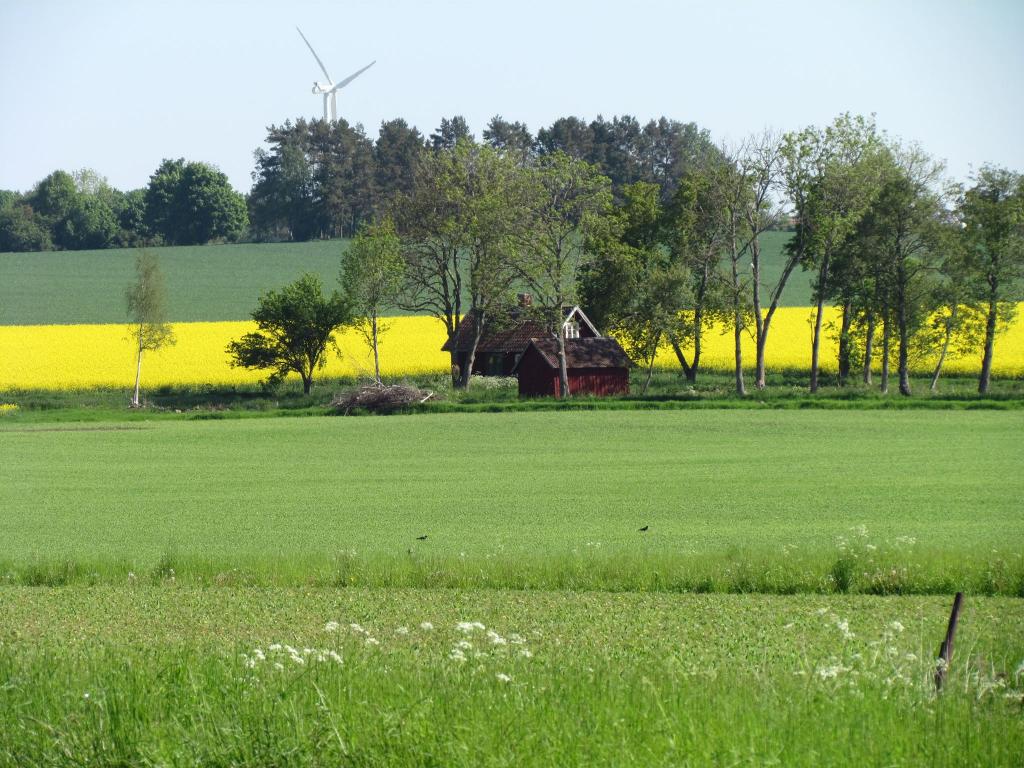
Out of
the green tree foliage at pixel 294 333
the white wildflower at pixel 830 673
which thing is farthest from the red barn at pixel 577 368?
the white wildflower at pixel 830 673

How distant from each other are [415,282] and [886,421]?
3830 cm

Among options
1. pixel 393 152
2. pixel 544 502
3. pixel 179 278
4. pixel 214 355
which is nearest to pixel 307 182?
pixel 393 152

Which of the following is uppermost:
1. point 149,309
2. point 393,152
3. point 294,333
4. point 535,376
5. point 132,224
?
point 393,152

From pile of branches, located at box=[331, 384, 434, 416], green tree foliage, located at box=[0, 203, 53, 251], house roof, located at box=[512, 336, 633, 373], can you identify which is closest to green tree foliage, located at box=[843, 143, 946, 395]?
house roof, located at box=[512, 336, 633, 373]

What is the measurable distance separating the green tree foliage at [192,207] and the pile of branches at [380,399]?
9418cm

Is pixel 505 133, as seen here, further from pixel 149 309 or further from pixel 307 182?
pixel 149 309

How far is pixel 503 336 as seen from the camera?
3130 inches

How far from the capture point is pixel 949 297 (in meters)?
63.0

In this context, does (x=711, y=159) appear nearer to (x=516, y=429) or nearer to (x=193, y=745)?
(x=516, y=429)

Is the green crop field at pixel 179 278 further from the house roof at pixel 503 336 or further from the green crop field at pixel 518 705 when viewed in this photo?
the green crop field at pixel 518 705

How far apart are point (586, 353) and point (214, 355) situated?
1041 inches

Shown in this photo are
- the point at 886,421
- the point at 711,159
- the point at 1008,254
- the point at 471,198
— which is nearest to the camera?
the point at 886,421

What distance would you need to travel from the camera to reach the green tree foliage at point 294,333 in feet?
229

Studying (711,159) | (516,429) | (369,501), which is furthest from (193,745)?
(711,159)
